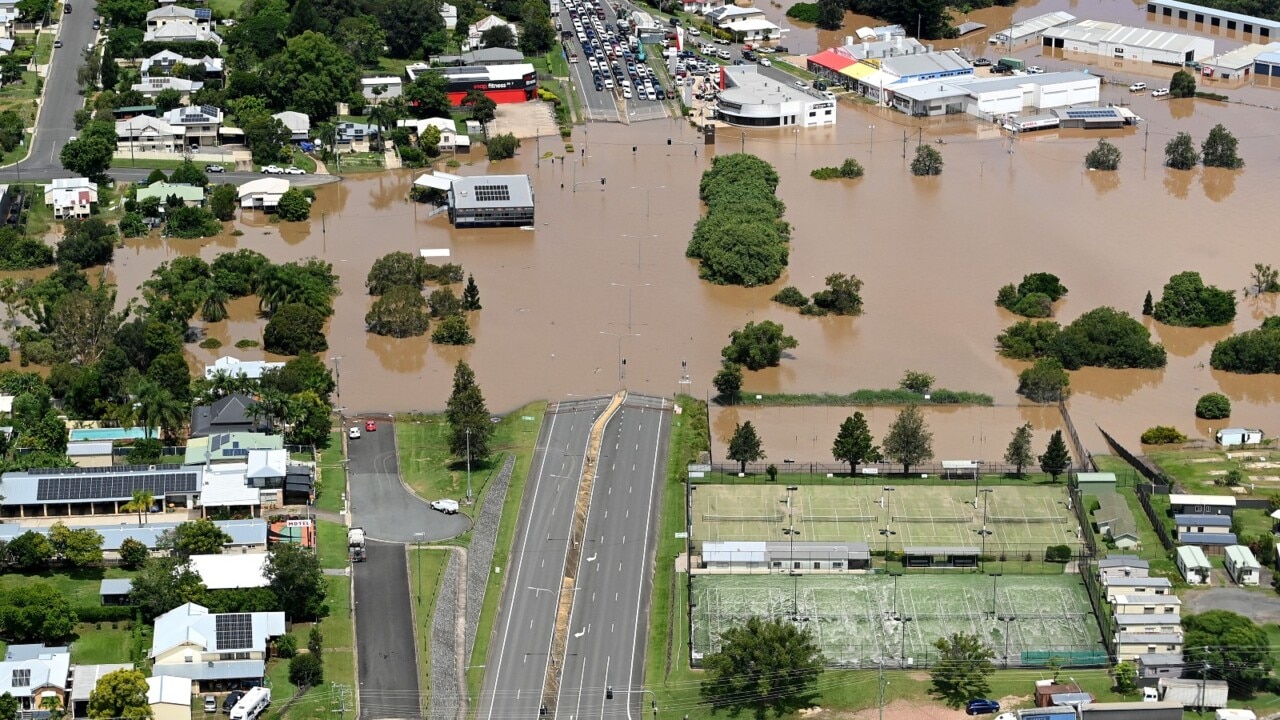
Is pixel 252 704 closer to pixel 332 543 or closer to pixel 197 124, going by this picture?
pixel 332 543

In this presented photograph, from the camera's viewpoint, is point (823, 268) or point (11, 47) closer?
point (823, 268)

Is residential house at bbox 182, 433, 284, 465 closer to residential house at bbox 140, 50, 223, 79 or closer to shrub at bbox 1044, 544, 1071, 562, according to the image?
shrub at bbox 1044, 544, 1071, 562

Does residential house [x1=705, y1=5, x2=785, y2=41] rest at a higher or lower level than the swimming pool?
higher

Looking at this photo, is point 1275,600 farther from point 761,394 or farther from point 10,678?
point 10,678

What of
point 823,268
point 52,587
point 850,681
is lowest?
point 850,681

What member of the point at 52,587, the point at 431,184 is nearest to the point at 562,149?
the point at 431,184

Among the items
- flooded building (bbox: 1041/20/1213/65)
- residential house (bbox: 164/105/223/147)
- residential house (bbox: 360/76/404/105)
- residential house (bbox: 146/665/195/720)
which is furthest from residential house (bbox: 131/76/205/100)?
residential house (bbox: 146/665/195/720)
